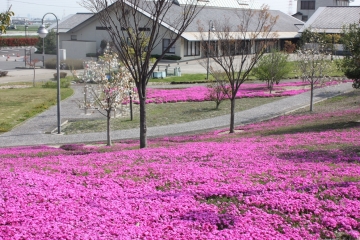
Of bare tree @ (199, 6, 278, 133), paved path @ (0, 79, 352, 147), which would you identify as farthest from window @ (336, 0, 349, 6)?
bare tree @ (199, 6, 278, 133)

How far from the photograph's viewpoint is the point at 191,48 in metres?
67.1

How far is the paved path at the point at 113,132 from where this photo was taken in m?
22.4

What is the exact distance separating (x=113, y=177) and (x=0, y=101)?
1058 inches

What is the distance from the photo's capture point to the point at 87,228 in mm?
6793

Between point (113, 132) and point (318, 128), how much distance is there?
9818mm

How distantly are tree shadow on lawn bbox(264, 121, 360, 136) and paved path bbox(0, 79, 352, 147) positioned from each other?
5.19m

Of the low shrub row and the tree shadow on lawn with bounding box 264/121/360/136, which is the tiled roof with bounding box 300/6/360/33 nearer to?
the low shrub row

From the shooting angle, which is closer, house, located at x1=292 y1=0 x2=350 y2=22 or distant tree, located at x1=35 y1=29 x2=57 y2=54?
distant tree, located at x1=35 y1=29 x2=57 y2=54

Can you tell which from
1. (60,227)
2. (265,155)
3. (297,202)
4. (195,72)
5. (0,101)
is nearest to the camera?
(60,227)

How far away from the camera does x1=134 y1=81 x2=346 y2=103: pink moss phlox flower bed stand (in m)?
34.6

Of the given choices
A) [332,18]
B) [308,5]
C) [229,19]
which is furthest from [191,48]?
[308,5]

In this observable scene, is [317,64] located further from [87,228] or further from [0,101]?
[87,228]

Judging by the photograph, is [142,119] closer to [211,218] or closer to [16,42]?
[211,218]

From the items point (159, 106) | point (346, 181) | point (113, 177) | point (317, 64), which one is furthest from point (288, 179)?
point (159, 106)
